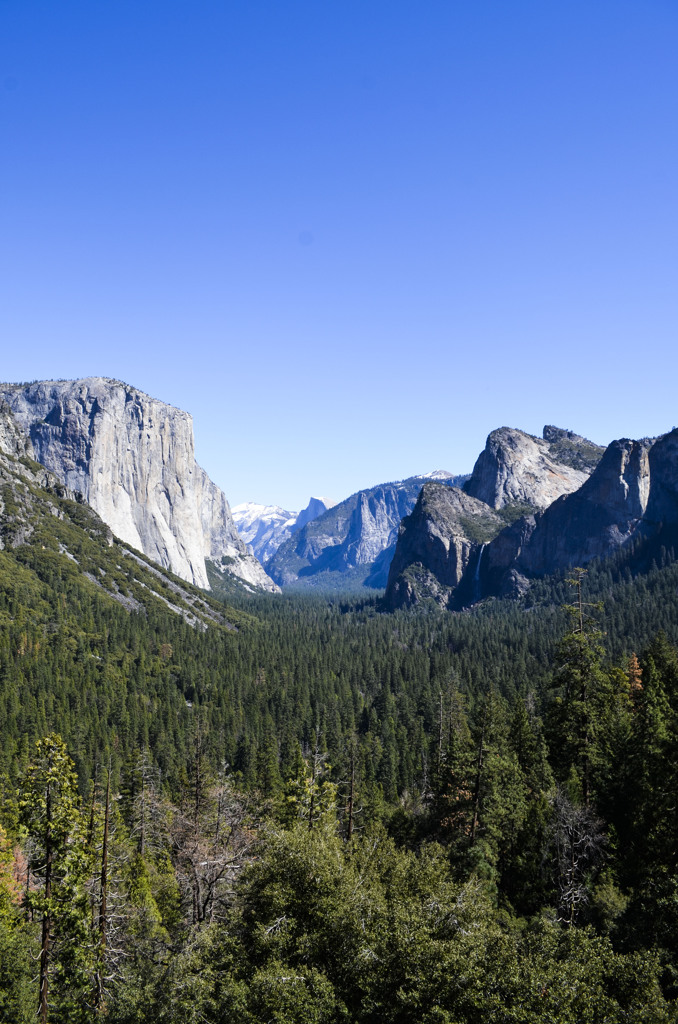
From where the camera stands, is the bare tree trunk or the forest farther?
the bare tree trunk

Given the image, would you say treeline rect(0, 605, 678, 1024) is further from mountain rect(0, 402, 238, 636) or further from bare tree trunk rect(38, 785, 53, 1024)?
mountain rect(0, 402, 238, 636)

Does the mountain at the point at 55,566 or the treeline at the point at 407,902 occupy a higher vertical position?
the mountain at the point at 55,566

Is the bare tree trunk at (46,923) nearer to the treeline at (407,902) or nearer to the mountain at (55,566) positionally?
the treeline at (407,902)

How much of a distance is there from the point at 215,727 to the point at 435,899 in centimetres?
9099

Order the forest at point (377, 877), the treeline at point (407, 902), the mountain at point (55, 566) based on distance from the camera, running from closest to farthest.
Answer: the treeline at point (407, 902), the forest at point (377, 877), the mountain at point (55, 566)

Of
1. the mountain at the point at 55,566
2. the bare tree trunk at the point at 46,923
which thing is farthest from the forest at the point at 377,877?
the mountain at the point at 55,566

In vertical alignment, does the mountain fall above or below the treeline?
above

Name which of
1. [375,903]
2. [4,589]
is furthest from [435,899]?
[4,589]

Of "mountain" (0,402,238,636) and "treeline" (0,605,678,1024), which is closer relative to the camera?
"treeline" (0,605,678,1024)

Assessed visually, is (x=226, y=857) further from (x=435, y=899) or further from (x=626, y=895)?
(x=626, y=895)

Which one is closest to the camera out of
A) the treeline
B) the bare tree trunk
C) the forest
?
the treeline

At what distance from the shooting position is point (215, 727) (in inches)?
4267

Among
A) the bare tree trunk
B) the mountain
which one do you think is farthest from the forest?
the mountain

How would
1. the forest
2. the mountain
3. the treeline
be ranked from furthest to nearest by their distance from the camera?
the mountain, the forest, the treeline
